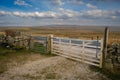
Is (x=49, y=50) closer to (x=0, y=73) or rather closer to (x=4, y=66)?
(x=4, y=66)

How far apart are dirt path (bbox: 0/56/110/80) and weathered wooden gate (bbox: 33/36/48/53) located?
15.0ft

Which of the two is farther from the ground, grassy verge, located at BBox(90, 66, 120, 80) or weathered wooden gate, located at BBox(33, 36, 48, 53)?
weathered wooden gate, located at BBox(33, 36, 48, 53)

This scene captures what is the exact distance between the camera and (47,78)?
8.18 meters

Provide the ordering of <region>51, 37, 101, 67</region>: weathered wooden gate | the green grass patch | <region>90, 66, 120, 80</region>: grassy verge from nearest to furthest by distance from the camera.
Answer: <region>90, 66, 120, 80</region>: grassy verge → <region>51, 37, 101, 67</region>: weathered wooden gate → the green grass patch

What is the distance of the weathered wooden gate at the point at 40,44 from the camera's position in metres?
15.3

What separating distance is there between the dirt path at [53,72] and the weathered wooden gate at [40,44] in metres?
4.58

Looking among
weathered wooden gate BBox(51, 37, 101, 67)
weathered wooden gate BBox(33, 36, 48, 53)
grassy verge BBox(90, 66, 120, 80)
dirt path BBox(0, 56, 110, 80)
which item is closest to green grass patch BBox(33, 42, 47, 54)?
weathered wooden gate BBox(33, 36, 48, 53)

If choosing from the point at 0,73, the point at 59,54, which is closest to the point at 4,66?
the point at 0,73

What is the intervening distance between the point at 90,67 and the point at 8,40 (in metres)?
10.4

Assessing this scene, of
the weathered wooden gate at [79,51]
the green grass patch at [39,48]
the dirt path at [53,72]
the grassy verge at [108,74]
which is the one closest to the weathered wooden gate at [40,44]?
the green grass patch at [39,48]

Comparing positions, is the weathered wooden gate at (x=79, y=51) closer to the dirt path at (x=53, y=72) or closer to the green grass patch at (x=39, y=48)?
the dirt path at (x=53, y=72)

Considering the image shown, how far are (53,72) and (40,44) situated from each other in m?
7.16

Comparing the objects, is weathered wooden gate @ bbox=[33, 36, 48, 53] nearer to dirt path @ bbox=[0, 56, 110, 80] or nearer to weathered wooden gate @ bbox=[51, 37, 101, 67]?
weathered wooden gate @ bbox=[51, 37, 101, 67]

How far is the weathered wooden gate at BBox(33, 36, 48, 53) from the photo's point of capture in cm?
1535
